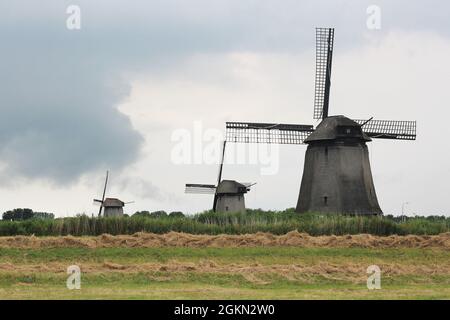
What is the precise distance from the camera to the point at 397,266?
26.8 m

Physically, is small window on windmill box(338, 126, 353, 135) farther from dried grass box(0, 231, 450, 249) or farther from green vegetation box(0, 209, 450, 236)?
dried grass box(0, 231, 450, 249)

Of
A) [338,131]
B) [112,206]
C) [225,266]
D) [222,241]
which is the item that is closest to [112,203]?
[112,206]

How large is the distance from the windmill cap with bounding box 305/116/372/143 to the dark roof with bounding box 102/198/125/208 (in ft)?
89.1

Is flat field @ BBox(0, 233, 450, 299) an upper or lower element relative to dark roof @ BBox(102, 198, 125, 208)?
lower

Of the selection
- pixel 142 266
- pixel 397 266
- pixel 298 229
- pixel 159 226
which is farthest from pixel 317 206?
pixel 142 266

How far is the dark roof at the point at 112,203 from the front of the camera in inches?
2638

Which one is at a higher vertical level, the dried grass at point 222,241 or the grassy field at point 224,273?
the dried grass at point 222,241

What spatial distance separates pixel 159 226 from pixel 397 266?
1495 cm

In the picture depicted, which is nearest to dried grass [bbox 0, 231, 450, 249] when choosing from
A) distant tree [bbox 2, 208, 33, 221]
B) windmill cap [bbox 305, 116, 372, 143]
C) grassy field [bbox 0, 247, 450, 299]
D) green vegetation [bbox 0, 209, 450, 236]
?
grassy field [bbox 0, 247, 450, 299]

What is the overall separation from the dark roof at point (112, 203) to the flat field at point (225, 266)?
32.4 meters

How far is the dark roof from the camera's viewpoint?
67000 millimetres

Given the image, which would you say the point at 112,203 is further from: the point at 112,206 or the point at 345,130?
the point at 345,130

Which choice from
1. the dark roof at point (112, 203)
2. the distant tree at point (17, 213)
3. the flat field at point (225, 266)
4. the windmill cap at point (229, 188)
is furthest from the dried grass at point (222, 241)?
the distant tree at point (17, 213)

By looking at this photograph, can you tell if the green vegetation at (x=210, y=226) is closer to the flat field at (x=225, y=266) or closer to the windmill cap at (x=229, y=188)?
the flat field at (x=225, y=266)
